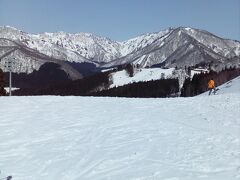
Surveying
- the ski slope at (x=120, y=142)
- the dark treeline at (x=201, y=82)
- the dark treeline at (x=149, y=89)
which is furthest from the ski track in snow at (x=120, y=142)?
the dark treeline at (x=149, y=89)

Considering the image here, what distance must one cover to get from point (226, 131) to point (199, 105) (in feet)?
32.5

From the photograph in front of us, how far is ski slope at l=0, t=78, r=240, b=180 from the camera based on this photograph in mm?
13922

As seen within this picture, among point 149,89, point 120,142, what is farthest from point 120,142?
point 149,89

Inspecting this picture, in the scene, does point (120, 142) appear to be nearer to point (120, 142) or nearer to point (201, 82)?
point (120, 142)

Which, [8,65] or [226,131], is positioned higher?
[8,65]

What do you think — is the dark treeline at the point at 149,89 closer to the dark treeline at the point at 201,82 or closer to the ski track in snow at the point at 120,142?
the dark treeline at the point at 201,82

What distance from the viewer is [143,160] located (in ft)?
49.3

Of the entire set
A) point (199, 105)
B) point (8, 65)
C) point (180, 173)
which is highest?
point (8, 65)

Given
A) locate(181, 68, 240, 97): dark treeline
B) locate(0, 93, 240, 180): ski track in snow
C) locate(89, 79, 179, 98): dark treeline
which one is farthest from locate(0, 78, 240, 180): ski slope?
locate(89, 79, 179, 98): dark treeline

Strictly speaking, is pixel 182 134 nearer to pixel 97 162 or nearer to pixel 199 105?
pixel 97 162

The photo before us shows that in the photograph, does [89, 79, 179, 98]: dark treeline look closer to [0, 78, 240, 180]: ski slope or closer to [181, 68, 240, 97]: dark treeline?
[181, 68, 240, 97]: dark treeline

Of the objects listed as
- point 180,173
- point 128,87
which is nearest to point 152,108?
point 180,173

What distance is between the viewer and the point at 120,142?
17.9 meters

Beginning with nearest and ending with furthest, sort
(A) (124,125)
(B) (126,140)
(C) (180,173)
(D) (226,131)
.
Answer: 1. (C) (180,173)
2. (B) (126,140)
3. (D) (226,131)
4. (A) (124,125)
